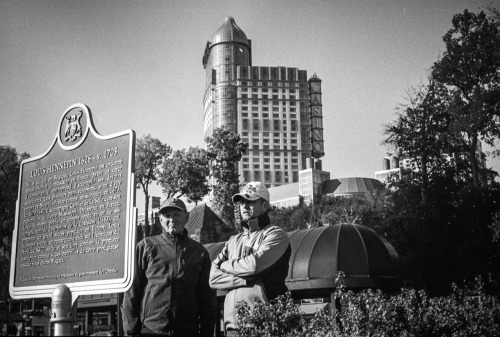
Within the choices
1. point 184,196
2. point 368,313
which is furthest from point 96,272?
point 184,196

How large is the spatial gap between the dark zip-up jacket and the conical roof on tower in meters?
167

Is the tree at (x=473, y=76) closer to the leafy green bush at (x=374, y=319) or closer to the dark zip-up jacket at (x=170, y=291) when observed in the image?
the leafy green bush at (x=374, y=319)

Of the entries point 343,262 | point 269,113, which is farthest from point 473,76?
point 269,113

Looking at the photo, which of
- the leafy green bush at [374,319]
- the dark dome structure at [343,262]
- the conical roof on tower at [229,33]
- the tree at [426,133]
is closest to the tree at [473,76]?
the tree at [426,133]

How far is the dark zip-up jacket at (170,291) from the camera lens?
618cm

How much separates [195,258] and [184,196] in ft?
116

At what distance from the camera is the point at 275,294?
20.6 ft

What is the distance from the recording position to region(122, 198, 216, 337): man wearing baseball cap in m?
6.18

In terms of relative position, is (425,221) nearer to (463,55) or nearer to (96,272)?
(463,55)

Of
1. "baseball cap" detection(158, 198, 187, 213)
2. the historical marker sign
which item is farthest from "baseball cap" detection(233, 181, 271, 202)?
the historical marker sign

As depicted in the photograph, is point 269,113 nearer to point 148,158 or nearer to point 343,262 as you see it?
point 148,158

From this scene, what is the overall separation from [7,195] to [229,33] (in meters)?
151

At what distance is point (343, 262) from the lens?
13.1m

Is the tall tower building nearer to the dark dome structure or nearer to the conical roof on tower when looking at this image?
the conical roof on tower
